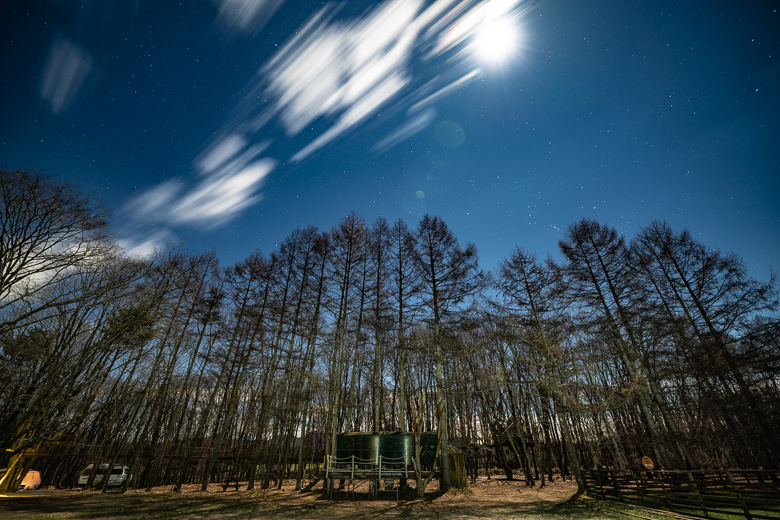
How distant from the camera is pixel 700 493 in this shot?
9.03m

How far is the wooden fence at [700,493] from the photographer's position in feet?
26.2

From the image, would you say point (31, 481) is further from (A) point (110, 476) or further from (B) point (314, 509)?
(B) point (314, 509)

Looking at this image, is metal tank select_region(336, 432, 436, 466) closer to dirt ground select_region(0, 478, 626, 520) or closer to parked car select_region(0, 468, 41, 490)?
dirt ground select_region(0, 478, 626, 520)

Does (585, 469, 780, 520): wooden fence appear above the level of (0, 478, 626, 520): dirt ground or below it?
above

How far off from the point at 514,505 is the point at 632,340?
9403 millimetres

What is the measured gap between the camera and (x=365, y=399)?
29250mm

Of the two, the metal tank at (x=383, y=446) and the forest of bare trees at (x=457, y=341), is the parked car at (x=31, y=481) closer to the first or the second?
the forest of bare trees at (x=457, y=341)

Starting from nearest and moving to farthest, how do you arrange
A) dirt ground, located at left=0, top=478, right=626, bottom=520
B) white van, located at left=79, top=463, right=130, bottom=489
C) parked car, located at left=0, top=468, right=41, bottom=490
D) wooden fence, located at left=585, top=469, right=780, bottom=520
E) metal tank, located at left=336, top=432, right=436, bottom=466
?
wooden fence, located at left=585, top=469, right=780, bottom=520, dirt ground, located at left=0, top=478, right=626, bottom=520, metal tank, located at left=336, top=432, right=436, bottom=466, parked car, located at left=0, top=468, right=41, bottom=490, white van, located at left=79, top=463, right=130, bottom=489

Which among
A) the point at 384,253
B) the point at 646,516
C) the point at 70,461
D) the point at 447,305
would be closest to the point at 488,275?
the point at 447,305

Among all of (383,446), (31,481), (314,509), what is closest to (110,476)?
(31,481)

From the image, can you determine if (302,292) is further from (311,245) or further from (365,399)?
(365,399)

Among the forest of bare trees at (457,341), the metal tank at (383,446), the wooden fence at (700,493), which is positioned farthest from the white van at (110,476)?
the wooden fence at (700,493)

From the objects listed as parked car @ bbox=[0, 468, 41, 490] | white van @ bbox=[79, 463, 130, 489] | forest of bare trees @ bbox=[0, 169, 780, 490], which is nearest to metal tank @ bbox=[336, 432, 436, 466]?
forest of bare trees @ bbox=[0, 169, 780, 490]

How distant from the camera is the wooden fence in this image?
8000 millimetres
